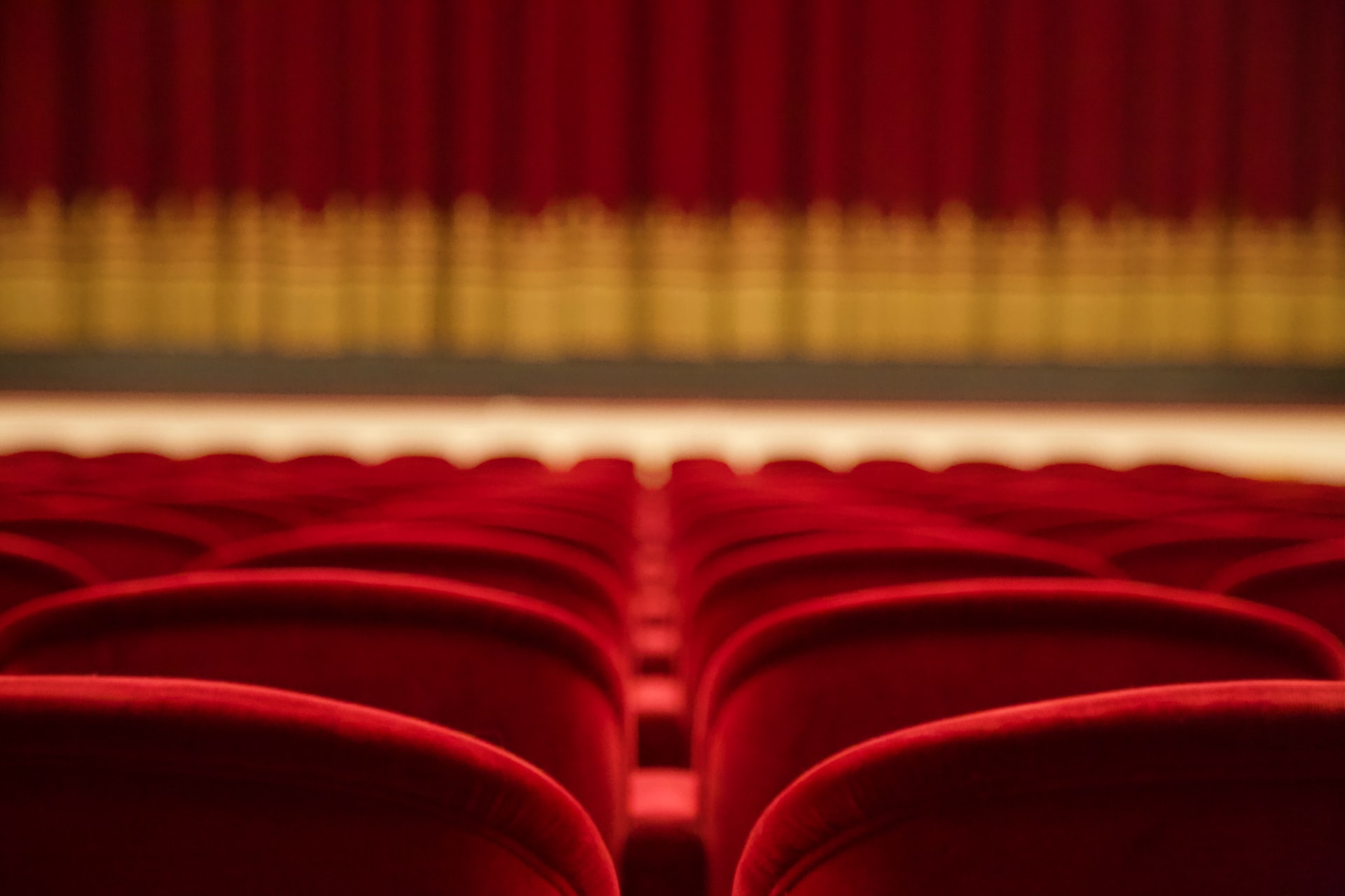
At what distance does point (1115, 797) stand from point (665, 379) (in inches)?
279

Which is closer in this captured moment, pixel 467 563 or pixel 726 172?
pixel 467 563

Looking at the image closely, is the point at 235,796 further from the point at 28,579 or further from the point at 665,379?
the point at 665,379

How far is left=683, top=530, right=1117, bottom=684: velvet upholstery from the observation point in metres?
1.24

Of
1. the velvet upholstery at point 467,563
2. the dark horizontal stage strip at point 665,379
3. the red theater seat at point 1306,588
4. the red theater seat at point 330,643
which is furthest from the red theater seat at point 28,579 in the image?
the dark horizontal stage strip at point 665,379

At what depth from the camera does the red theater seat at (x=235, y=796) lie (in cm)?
50

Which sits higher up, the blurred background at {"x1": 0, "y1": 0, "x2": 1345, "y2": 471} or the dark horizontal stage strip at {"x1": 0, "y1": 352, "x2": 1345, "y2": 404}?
the blurred background at {"x1": 0, "y1": 0, "x2": 1345, "y2": 471}

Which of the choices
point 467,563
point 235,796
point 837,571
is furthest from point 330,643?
point 837,571

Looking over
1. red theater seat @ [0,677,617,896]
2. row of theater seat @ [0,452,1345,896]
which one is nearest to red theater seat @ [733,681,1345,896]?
row of theater seat @ [0,452,1345,896]

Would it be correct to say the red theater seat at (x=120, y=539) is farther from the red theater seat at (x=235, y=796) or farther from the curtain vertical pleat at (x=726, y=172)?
the curtain vertical pleat at (x=726, y=172)

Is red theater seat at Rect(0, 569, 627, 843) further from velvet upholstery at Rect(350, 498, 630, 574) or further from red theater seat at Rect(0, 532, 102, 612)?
velvet upholstery at Rect(350, 498, 630, 574)

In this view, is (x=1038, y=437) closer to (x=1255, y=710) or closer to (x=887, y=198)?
(x=887, y=198)

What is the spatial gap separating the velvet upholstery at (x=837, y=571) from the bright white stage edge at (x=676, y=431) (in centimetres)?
560

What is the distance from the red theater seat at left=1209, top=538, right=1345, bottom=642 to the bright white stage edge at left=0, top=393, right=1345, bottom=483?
221 inches

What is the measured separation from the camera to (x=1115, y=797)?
519 mm
